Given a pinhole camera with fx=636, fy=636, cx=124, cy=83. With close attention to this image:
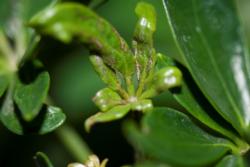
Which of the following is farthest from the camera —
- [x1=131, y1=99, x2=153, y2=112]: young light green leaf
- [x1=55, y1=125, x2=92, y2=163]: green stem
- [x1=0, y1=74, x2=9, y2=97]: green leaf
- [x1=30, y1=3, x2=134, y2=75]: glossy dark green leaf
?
[x1=55, y1=125, x2=92, y2=163]: green stem

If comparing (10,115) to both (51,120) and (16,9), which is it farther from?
(16,9)

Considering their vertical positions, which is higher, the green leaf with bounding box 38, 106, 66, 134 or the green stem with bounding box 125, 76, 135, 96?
the green stem with bounding box 125, 76, 135, 96

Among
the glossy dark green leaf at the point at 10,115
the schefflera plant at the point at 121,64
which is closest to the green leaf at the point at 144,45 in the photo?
the schefflera plant at the point at 121,64

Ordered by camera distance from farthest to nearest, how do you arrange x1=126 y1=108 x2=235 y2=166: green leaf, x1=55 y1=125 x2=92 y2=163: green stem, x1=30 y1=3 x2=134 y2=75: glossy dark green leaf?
x1=55 y1=125 x2=92 y2=163: green stem
x1=30 y1=3 x2=134 y2=75: glossy dark green leaf
x1=126 y1=108 x2=235 y2=166: green leaf

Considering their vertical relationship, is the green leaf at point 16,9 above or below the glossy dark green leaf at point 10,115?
above

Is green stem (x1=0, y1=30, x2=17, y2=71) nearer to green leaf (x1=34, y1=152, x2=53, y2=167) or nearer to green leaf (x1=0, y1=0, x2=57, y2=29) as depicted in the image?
green leaf (x1=0, y1=0, x2=57, y2=29)

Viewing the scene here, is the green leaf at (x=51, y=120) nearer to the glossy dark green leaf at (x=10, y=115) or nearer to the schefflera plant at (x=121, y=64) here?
the glossy dark green leaf at (x=10, y=115)

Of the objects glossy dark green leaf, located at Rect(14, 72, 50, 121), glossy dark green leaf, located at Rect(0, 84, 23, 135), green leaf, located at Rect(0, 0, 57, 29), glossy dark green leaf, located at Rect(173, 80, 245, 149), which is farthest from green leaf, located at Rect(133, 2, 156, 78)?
green leaf, located at Rect(0, 0, 57, 29)
